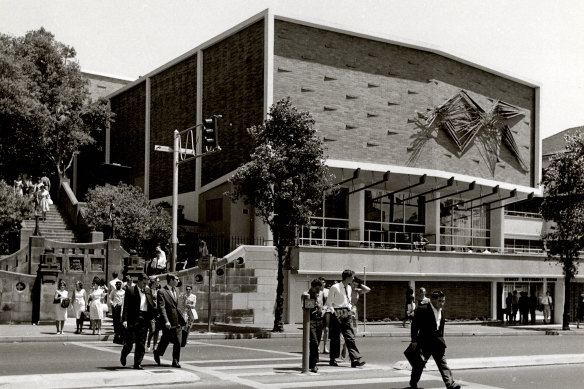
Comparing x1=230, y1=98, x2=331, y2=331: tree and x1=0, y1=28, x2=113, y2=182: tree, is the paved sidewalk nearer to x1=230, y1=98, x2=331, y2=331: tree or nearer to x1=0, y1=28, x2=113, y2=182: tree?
x1=230, y1=98, x2=331, y2=331: tree

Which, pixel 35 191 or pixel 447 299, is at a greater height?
pixel 35 191

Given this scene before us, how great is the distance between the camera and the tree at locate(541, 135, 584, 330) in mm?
33969

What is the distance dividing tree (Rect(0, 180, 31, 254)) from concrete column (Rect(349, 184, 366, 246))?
1416 centimetres

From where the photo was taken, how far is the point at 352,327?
1495cm

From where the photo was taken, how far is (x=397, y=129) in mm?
37188

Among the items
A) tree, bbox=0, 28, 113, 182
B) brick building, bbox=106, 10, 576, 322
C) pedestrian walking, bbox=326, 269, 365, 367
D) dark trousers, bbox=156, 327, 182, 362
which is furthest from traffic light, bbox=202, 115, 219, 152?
dark trousers, bbox=156, 327, 182, 362

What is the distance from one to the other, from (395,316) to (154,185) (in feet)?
49.9

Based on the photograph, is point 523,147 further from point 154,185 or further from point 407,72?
point 154,185

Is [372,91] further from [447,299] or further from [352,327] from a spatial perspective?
[352,327]

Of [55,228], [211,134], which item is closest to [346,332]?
[211,134]

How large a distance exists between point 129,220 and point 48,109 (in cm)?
708

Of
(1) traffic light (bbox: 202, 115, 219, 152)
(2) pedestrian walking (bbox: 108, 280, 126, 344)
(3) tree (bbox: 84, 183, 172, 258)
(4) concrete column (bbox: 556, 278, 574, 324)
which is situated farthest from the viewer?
(4) concrete column (bbox: 556, 278, 574, 324)

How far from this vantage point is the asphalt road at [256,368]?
12938 millimetres

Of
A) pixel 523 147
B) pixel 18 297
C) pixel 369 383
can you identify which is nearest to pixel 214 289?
pixel 18 297
